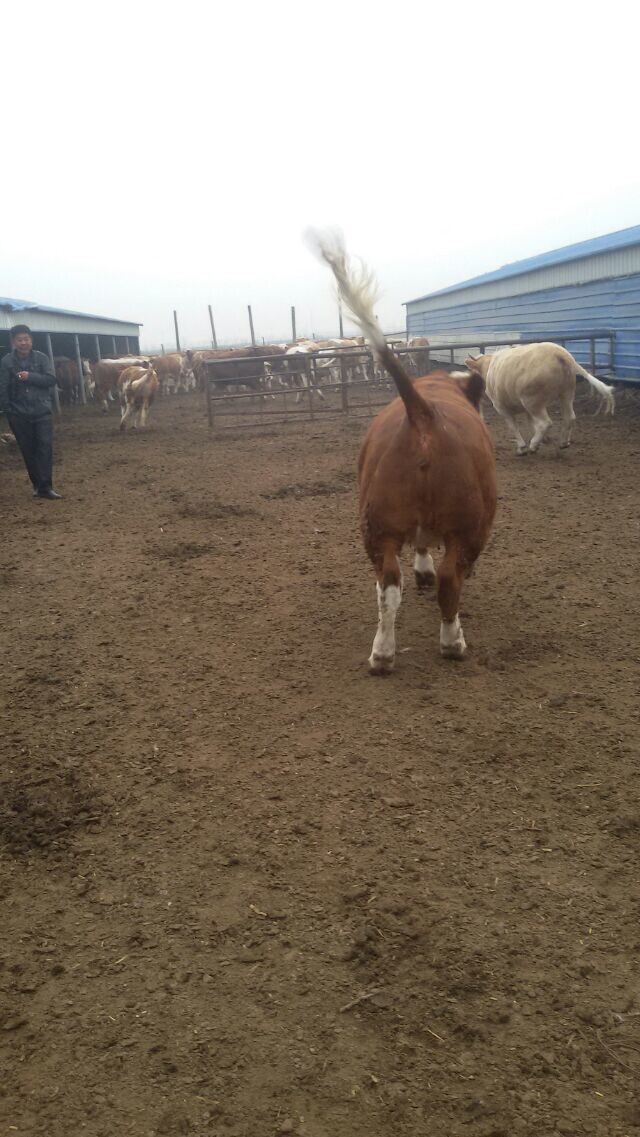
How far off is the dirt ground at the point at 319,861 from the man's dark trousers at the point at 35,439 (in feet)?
12.4

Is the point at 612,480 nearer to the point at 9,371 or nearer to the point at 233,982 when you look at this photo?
the point at 9,371

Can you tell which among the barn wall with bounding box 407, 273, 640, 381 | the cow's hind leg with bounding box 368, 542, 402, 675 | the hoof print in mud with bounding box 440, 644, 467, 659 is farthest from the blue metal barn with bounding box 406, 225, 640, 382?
the cow's hind leg with bounding box 368, 542, 402, 675

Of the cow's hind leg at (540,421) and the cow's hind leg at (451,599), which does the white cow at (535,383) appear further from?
the cow's hind leg at (451,599)

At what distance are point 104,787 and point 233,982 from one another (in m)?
1.28

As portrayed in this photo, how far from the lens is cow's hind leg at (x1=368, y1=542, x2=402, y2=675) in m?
4.05

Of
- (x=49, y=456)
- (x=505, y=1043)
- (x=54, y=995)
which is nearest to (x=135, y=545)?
(x=49, y=456)

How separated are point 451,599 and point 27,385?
22.3 ft

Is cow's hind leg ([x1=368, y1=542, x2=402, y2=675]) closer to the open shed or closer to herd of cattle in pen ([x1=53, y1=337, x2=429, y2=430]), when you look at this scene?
herd of cattle in pen ([x1=53, y1=337, x2=429, y2=430])

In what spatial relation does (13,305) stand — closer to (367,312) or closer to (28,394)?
(28,394)

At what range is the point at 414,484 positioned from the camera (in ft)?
12.8

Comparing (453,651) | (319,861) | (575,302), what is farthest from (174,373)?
(319,861)

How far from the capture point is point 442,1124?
1853 millimetres

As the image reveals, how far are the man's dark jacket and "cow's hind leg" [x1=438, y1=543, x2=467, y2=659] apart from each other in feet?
21.6

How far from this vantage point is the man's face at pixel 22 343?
8.98 meters
